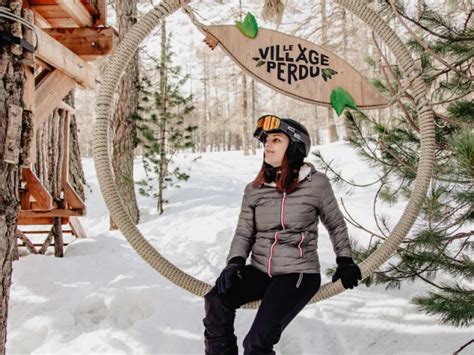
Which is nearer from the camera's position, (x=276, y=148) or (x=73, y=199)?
(x=276, y=148)

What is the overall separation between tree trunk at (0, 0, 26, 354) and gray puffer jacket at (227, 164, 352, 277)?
1038mm

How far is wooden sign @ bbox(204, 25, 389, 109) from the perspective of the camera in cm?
195

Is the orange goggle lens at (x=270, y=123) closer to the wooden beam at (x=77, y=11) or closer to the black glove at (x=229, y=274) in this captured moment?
the black glove at (x=229, y=274)

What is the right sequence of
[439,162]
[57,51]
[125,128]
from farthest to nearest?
[125,128] → [57,51] → [439,162]

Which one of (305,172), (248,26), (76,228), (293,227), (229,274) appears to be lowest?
(76,228)

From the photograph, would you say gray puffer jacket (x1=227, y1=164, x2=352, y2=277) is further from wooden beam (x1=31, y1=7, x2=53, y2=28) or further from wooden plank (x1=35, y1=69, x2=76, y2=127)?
wooden beam (x1=31, y1=7, x2=53, y2=28)

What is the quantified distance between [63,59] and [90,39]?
14.1 inches

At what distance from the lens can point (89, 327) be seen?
302 cm

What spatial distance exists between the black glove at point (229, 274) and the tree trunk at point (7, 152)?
3.25ft

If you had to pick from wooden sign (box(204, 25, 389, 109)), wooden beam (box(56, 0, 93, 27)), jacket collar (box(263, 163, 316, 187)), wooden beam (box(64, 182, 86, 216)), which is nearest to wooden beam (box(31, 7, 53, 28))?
wooden beam (box(56, 0, 93, 27))

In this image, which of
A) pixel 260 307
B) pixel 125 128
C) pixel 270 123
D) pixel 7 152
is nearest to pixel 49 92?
pixel 7 152

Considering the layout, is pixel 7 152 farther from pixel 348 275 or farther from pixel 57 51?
pixel 348 275

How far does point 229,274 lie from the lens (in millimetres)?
1857

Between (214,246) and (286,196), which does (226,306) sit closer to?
(286,196)
